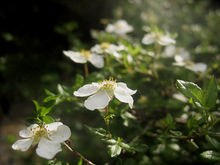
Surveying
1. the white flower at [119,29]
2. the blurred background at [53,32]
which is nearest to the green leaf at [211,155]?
the white flower at [119,29]

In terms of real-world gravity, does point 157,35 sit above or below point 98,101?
above

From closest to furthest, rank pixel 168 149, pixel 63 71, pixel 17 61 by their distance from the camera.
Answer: pixel 168 149
pixel 17 61
pixel 63 71

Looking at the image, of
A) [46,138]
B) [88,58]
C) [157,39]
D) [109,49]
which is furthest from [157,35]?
[46,138]

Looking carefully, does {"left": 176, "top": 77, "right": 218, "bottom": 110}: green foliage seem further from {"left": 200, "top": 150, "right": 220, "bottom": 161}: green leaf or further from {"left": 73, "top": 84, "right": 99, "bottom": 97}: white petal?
{"left": 73, "top": 84, "right": 99, "bottom": 97}: white petal

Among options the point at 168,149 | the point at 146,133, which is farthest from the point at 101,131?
the point at 168,149

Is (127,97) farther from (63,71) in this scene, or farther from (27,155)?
(27,155)

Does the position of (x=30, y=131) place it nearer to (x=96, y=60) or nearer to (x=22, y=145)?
(x=22, y=145)
